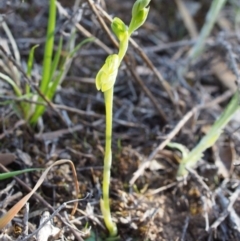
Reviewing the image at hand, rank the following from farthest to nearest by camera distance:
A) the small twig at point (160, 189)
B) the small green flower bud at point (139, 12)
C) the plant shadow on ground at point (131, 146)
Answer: the small twig at point (160, 189) < the plant shadow on ground at point (131, 146) < the small green flower bud at point (139, 12)

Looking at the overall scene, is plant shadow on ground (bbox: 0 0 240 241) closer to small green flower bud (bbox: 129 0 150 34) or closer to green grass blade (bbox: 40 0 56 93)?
green grass blade (bbox: 40 0 56 93)

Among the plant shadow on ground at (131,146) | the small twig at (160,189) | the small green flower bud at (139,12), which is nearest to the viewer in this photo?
the small green flower bud at (139,12)

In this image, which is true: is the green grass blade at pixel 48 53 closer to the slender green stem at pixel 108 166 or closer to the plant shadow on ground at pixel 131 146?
the plant shadow on ground at pixel 131 146

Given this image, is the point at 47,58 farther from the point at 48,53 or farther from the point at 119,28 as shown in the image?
the point at 119,28

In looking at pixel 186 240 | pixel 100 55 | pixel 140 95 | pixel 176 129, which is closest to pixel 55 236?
pixel 186 240

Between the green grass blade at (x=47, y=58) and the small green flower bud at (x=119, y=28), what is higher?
the small green flower bud at (x=119, y=28)

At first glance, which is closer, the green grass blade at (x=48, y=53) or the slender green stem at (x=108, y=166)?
the slender green stem at (x=108, y=166)

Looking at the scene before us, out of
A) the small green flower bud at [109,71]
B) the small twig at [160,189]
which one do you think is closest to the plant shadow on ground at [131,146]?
the small twig at [160,189]

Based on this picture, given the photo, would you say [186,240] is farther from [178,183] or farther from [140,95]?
[140,95]
